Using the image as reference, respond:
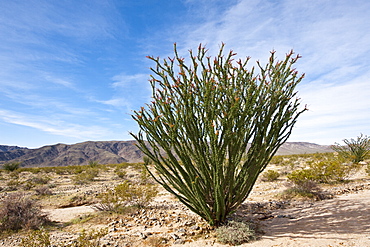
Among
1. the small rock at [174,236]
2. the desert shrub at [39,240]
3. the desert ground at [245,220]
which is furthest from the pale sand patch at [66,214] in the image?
the small rock at [174,236]

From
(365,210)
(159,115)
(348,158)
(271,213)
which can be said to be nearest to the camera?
(159,115)

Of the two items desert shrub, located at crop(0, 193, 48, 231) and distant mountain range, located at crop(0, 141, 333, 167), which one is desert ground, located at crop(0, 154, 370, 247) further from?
distant mountain range, located at crop(0, 141, 333, 167)

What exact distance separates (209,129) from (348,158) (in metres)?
16.2

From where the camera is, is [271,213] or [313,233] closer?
[313,233]

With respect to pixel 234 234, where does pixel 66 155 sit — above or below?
above

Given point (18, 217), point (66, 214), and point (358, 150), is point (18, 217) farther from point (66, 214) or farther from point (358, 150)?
point (358, 150)

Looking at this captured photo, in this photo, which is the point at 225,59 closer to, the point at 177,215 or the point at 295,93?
the point at 295,93

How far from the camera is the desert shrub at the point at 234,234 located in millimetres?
4439

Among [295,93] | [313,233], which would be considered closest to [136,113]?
[295,93]

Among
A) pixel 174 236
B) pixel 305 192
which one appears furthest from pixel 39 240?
pixel 305 192

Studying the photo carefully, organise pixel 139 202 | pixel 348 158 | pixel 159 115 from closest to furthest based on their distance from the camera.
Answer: pixel 159 115, pixel 139 202, pixel 348 158

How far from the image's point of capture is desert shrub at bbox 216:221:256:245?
4.44 m

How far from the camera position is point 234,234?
4512 millimetres

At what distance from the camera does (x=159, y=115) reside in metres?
5.07
